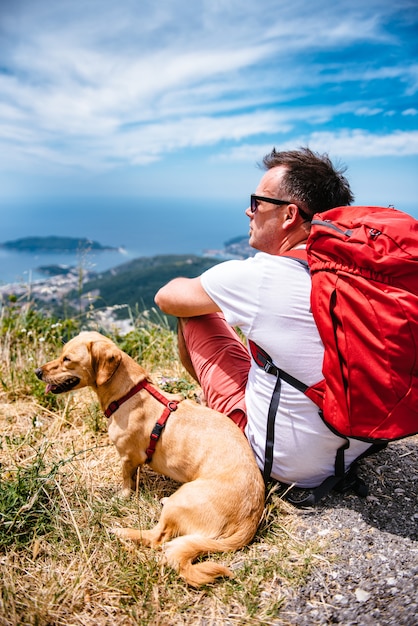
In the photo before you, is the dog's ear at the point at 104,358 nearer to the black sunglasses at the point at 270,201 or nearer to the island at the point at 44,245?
the black sunglasses at the point at 270,201

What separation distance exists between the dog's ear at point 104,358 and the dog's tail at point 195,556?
1147mm

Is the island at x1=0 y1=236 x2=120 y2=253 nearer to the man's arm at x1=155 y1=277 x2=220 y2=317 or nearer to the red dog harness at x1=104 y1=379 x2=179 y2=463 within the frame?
the man's arm at x1=155 y1=277 x2=220 y2=317

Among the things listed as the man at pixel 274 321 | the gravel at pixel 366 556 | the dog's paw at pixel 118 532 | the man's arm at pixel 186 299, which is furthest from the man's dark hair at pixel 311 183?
the dog's paw at pixel 118 532

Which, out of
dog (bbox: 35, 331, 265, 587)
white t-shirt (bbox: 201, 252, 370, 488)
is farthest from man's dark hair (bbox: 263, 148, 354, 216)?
dog (bbox: 35, 331, 265, 587)

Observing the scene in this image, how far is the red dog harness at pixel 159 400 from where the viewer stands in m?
2.80

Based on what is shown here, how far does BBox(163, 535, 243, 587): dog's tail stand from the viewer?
2146mm

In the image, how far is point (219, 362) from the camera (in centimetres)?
315

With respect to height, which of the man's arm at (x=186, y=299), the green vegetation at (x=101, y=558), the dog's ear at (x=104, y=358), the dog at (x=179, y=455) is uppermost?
the man's arm at (x=186, y=299)

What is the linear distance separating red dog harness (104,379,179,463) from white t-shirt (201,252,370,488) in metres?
0.59

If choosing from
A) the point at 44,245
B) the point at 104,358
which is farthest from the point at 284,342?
the point at 44,245

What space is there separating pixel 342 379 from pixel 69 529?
1.86 m

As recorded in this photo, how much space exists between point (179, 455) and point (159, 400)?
41cm

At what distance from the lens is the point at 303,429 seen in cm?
246

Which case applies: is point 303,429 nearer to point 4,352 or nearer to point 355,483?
point 355,483
